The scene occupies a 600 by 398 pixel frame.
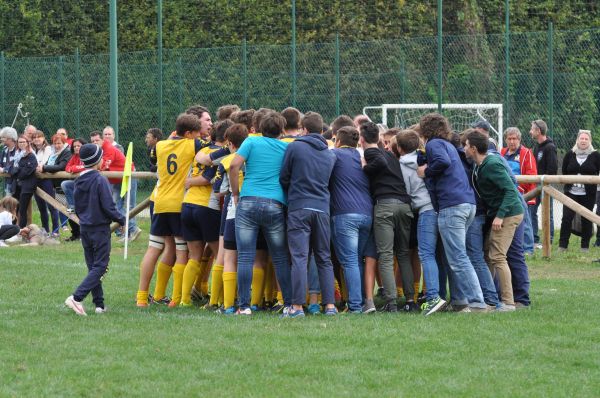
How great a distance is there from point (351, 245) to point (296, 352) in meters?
2.23

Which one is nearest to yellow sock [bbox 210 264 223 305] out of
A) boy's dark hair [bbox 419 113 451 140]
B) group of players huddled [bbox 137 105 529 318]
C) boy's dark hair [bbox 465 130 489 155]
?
group of players huddled [bbox 137 105 529 318]

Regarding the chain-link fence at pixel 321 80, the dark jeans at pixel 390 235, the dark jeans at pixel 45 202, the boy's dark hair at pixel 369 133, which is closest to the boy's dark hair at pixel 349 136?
the boy's dark hair at pixel 369 133

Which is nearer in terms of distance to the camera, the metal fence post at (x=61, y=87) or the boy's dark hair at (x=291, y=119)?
the boy's dark hair at (x=291, y=119)

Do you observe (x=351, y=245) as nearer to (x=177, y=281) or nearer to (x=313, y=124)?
(x=313, y=124)

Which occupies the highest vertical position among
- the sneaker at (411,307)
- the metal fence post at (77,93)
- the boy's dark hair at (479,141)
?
the metal fence post at (77,93)

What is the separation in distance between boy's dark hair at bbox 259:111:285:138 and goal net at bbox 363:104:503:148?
12.7 metres

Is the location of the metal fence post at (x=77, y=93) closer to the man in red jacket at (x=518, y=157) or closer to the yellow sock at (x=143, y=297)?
the man in red jacket at (x=518, y=157)

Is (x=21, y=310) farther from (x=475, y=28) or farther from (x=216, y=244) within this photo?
(x=475, y=28)

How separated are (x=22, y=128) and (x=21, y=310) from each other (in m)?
16.5

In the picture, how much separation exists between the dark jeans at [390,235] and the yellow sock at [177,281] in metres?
2.05

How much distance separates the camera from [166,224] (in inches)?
445

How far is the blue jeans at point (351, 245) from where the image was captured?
1055 centimetres

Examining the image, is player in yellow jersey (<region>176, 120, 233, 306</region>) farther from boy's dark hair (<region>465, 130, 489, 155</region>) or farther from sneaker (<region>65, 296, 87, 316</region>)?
boy's dark hair (<region>465, 130, 489, 155</region>)

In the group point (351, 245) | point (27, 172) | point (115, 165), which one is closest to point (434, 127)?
point (351, 245)
